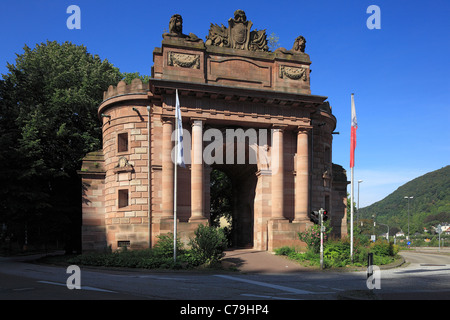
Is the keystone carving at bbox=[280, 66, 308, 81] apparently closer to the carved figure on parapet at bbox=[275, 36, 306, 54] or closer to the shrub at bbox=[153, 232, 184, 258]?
the carved figure on parapet at bbox=[275, 36, 306, 54]

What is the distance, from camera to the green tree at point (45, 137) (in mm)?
24062

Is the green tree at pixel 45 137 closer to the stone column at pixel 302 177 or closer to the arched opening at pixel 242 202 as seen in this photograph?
the arched opening at pixel 242 202

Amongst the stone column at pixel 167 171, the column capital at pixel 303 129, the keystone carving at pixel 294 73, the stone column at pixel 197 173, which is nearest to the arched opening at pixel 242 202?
the column capital at pixel 303 129

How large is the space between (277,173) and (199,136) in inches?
229

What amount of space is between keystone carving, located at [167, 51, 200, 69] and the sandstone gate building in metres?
0.06

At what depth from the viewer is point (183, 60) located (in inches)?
992

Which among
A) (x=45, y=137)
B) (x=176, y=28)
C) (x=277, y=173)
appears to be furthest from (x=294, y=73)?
(x=45, y=137)

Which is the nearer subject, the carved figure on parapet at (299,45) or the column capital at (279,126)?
the column capital at (279,126)

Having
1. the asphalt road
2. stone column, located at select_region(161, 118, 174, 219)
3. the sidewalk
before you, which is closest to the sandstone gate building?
stone column, located at select_region(161, 118, 174, 219)

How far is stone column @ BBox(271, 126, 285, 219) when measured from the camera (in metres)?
26.1

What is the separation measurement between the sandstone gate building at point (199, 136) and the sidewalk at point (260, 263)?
2.04 meters

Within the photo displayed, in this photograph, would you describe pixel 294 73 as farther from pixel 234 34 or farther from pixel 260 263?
pixel 260 263

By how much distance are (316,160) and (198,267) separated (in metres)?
14.0

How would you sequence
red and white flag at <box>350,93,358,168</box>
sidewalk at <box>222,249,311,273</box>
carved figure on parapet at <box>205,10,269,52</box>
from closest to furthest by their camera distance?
sidewalk at <box>222,249,311,273</box> < red and white flag at <box>350,93,358,168</box> < carved figure on parapet at <box>205,10,269,52</box>
